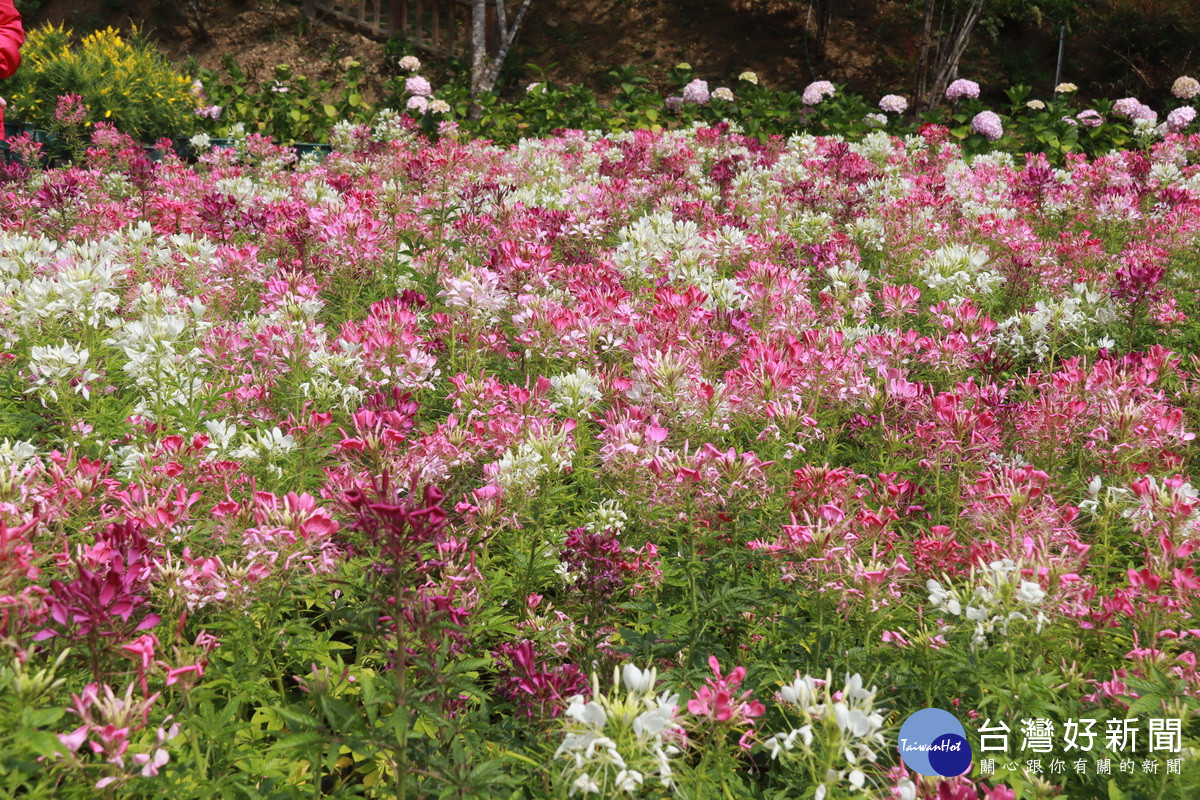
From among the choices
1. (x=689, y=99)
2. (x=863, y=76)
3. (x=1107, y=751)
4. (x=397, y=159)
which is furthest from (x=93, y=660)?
(x=863, y=76)

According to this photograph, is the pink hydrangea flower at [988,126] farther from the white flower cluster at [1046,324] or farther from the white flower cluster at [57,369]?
the white flower cluster at [57,369]

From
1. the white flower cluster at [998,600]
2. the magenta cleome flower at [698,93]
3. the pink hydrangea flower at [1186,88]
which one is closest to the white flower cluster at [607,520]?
the white flower cluster at [998,600]

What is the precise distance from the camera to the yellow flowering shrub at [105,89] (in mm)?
10242

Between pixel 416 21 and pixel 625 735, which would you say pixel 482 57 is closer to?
pixel 416 21

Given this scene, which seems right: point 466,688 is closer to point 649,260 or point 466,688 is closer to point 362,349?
point 362,349

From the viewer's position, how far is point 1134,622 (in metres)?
2.11

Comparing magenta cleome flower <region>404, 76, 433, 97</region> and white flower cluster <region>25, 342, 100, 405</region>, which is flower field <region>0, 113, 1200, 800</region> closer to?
white flower cluster <region>25, 342, 100, 405</region>

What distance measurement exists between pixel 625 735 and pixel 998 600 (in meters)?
0.99

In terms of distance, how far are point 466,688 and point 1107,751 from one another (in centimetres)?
151

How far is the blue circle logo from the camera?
156cm

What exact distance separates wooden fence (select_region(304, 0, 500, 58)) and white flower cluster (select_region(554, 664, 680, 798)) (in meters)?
20.5

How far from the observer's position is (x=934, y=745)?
1606mm

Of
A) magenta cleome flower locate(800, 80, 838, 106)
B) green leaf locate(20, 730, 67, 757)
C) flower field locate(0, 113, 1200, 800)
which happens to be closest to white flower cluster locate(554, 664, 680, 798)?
flower field locate(0, 113, 1200, 800)

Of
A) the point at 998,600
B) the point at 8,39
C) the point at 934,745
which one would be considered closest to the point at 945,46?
the point at 8,39
